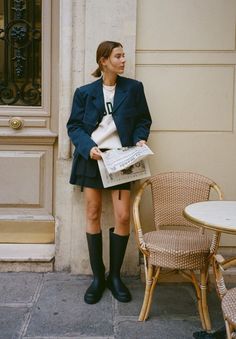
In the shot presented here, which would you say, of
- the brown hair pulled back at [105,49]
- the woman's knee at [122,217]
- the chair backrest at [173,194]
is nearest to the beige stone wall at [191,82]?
the chair backrest at [173,194]

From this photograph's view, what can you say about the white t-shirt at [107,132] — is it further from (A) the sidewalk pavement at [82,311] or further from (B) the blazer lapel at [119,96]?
(A) the sidewalk pavement at [82,311]

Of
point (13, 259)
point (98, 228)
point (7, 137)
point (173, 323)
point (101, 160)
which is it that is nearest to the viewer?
point (173, 323)

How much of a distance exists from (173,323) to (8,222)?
1.94 meters

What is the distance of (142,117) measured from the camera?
3965 millimetres

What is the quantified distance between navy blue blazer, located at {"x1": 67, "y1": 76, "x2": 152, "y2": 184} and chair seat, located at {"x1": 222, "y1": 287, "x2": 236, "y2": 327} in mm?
1532

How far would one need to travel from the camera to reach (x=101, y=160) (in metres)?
3.67

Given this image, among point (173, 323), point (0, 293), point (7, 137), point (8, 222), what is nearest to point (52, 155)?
point (7, 137)

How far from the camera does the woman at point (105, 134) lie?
3752mm

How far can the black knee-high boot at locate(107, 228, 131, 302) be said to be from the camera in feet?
12.6

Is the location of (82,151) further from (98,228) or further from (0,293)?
(0,293)

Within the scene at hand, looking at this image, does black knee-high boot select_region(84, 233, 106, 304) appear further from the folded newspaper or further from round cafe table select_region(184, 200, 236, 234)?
round cafe table select_region(184, 200, 236, 234)

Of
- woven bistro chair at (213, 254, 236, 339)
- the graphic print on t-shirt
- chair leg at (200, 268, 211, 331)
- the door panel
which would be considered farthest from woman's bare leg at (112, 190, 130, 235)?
woven bistro chair at (213, 254, 236, 339)

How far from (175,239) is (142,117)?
1032 millimetres

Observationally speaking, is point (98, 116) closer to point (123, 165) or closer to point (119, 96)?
point (119, 96)
